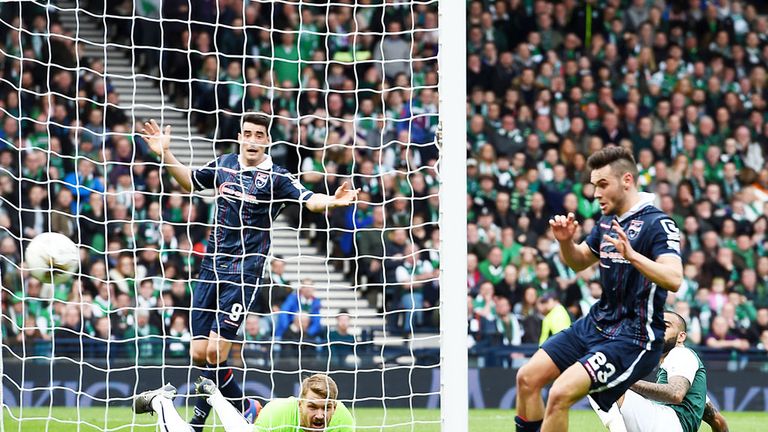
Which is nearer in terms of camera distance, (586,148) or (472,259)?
(472,259)

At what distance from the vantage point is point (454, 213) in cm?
610

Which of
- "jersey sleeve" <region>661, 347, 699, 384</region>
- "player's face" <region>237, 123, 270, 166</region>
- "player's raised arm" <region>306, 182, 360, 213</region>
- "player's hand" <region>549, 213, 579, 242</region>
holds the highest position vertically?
"player's face" <region>237, 123, 270, 166</region>

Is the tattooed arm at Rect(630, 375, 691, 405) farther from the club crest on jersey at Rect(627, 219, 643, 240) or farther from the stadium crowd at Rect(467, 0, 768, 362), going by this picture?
the stadium crowd at Rect(467, 0, 768, 362)

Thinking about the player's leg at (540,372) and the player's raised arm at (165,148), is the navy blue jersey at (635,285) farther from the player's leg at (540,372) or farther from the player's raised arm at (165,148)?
the player's raised arm at (165,148)

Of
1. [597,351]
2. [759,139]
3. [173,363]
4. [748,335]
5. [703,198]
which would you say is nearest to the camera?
[597,351]

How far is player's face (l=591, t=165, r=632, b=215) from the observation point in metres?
5.98

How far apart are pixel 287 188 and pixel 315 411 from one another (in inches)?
70.6

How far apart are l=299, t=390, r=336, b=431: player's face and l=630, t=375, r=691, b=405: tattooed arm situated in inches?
65.5

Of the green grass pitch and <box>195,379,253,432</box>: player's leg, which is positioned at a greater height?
<box>195,379,253,432</box>: player's leg

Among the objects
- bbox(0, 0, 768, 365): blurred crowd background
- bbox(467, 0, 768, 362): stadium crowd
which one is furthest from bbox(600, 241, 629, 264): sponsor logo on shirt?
bbox(467, 0, 768, 362): stadium crowd

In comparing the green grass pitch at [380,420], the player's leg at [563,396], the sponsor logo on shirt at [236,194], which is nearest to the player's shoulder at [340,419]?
the player's leg at [563,396]

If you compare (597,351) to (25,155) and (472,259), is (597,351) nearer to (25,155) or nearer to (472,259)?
(472,259)

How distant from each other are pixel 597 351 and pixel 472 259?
6462mm

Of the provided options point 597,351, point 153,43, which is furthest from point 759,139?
point 597,351
